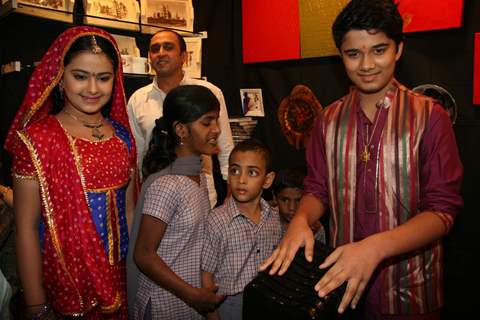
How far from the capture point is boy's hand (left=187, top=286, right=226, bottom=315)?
165 cm

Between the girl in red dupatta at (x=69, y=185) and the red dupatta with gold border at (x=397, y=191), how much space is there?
0.82 meters

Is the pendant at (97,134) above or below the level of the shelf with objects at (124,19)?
below

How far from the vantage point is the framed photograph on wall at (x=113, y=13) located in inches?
113

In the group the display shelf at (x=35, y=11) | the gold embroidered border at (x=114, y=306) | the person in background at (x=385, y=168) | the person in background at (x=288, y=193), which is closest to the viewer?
the person in background at (x=385, y=168)

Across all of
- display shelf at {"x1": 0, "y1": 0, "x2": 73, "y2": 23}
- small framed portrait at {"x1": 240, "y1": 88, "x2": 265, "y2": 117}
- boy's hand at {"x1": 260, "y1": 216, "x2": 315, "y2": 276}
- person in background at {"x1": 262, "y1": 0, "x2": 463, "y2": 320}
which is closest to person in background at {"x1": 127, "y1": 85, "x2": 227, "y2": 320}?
person in background at {"x1": 262, "y1": 0, "x2": 463, "y2": 320}

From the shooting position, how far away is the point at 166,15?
11.3 feet

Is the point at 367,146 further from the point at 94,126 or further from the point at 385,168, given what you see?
the point at 94,126

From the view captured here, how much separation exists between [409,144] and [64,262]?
46.7 inches

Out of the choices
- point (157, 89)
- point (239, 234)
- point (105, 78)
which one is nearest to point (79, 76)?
point (105, 78)

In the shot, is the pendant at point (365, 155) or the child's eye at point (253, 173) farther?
the child's eye at point (253, 173)

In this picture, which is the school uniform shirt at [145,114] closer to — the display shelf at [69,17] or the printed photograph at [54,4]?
the display shelf at [69,17]

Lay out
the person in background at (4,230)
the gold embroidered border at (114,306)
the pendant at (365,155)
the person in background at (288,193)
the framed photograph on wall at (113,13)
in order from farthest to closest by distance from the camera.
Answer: the framed photograph on wall at (113,13), the person in background at (288,193), the gold embroidered border at (114,306), the pendant at (365,155), the person in background at (4,230)

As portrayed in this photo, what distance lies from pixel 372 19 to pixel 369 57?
11 cm

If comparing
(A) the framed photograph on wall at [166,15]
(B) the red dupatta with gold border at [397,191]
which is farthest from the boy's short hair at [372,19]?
(A) the framed photograph on wall at [166,15]
